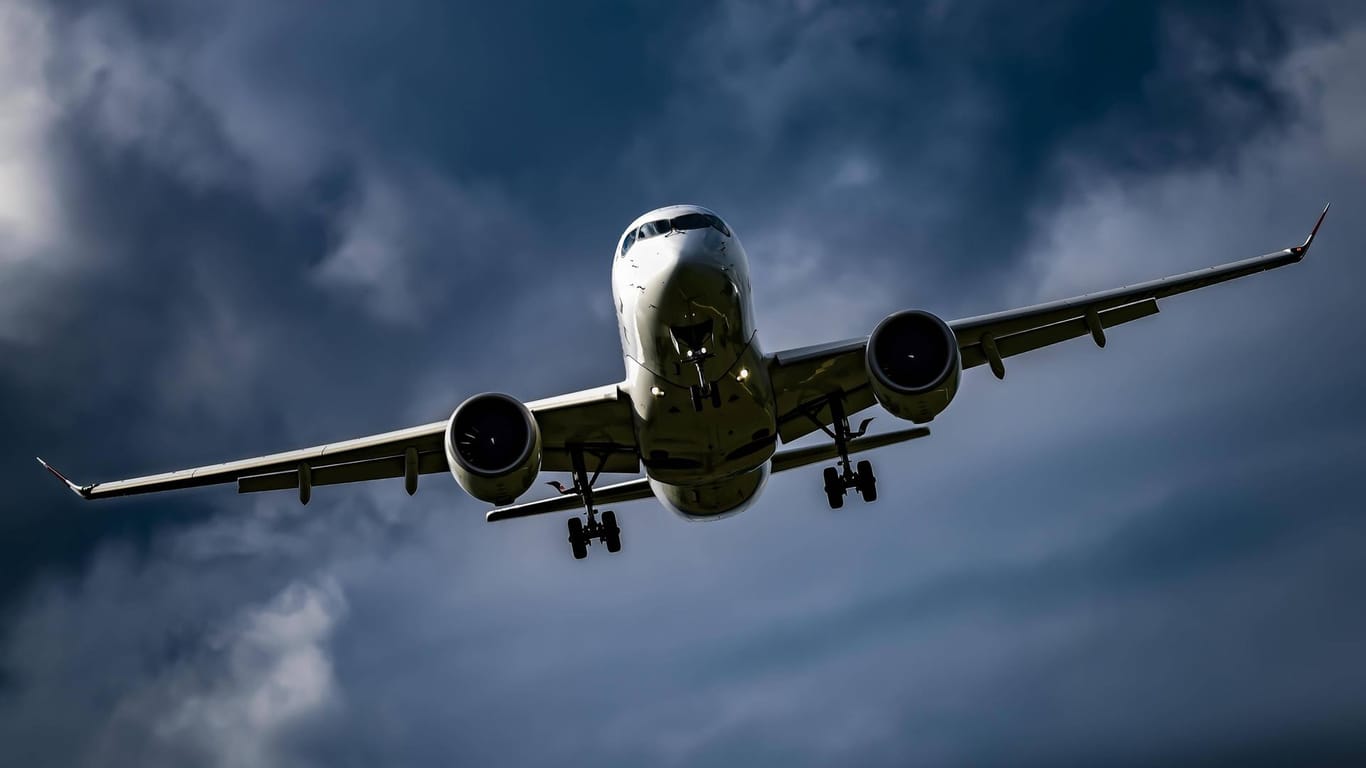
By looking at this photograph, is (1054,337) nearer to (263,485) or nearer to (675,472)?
(675,472)

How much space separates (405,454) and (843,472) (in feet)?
30.3

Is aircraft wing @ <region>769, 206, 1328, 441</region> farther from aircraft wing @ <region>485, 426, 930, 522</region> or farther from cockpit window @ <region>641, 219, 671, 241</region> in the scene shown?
cockpit window @ <region>641, 219, 671, 241</region>

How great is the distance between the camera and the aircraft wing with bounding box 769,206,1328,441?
20578 mm

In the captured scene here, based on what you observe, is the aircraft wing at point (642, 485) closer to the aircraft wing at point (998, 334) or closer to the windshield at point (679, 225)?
the aircraft wing at point (998, 334)

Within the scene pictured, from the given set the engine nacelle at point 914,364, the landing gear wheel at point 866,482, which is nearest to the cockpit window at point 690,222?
the engine nacelle at point 914,364

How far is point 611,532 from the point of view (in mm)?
24000

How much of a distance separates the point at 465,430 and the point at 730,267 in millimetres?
5399

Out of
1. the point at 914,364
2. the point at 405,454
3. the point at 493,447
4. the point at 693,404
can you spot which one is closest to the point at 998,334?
the point at 914,364

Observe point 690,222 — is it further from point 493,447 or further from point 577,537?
point 577,537

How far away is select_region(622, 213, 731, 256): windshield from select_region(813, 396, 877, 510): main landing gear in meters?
5.57

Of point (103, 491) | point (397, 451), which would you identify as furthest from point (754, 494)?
point (103, 491)

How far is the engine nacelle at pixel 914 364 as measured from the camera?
18.1 m

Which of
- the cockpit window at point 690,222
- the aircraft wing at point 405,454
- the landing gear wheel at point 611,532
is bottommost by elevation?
the landing gear wheel at point 611,532

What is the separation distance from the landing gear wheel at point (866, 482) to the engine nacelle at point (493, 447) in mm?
8231
